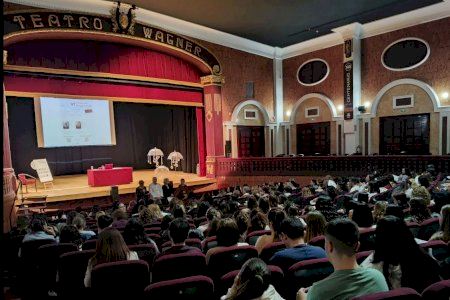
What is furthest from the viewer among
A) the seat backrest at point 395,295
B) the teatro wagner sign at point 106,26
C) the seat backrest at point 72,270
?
the teatro wagner sign at point 106,26

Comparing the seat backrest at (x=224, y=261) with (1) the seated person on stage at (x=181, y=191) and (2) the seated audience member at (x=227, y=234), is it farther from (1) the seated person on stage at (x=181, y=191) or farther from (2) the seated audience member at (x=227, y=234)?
(1) the seated person on stage at (x=181, y=191)

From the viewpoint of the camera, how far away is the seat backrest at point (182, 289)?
6.01 feet

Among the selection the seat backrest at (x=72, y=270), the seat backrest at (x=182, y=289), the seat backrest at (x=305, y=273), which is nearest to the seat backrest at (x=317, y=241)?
the seat backrest at (x=305, y=273)

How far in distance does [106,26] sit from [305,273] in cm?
959

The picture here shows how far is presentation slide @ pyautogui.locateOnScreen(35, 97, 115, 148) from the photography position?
10938mm

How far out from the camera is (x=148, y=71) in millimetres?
10805

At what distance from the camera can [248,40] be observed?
44.2ft

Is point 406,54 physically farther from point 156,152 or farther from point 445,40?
point 156,152

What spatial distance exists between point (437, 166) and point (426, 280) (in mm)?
8916

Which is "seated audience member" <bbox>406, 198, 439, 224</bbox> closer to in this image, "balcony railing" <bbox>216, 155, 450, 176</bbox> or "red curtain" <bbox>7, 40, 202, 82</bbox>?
"balcony railing" <bbox>216, 155, 450, 176</bbox>

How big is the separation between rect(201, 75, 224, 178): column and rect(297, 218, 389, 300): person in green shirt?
10.8 meters

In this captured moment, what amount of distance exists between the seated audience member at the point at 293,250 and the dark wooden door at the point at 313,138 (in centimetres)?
1186

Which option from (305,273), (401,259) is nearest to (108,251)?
(305,273)

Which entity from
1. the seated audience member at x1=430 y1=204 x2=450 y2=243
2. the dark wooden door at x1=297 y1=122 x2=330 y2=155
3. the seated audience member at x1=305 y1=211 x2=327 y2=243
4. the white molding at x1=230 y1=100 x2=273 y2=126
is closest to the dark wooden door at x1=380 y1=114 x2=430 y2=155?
the dark wooden door at x1=297 y1=122 x2=330 y2=155
